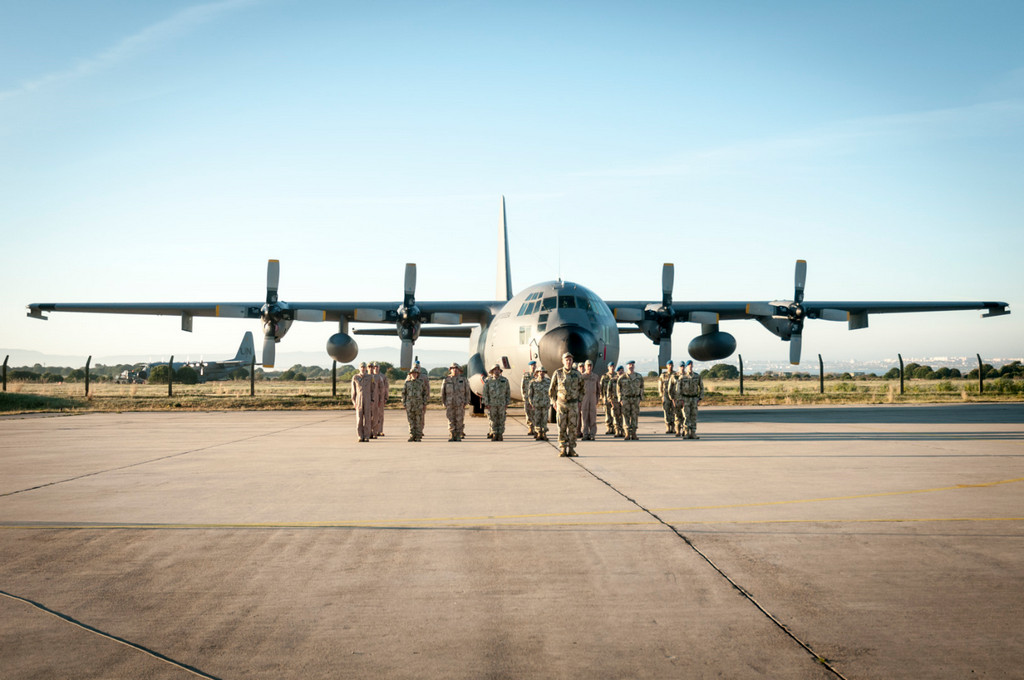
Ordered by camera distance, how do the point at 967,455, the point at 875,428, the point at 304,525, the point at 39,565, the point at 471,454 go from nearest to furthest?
the point at 39,565
the point at 304,525
the point at 967,455
the point at 471,454
the point at 875,428

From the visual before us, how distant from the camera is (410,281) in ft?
90.1

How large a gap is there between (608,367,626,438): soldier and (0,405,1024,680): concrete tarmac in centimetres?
520

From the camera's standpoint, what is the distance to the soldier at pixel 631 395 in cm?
1627

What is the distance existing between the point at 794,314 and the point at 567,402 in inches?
671

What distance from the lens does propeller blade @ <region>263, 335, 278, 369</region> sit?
88.3 feet

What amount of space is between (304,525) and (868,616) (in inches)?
191

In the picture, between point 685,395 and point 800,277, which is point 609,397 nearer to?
point 685,395

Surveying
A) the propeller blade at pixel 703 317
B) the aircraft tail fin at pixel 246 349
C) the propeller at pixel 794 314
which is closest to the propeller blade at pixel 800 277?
the propeller at pixel 794 314

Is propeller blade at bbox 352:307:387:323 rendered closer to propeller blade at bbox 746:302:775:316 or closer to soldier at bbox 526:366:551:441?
soldier at bbox 526:366:551:441

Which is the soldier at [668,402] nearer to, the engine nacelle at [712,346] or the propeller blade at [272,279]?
the engine nacelle at [712,346]

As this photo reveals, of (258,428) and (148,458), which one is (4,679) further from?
(258,428)

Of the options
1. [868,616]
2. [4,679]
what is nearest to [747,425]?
[868,616]

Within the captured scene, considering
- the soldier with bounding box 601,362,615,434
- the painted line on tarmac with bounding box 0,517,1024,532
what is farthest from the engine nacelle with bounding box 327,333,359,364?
the painted line on tarmac with bounding box 0,517,1024,532

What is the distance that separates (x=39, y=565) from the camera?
5.59 m
